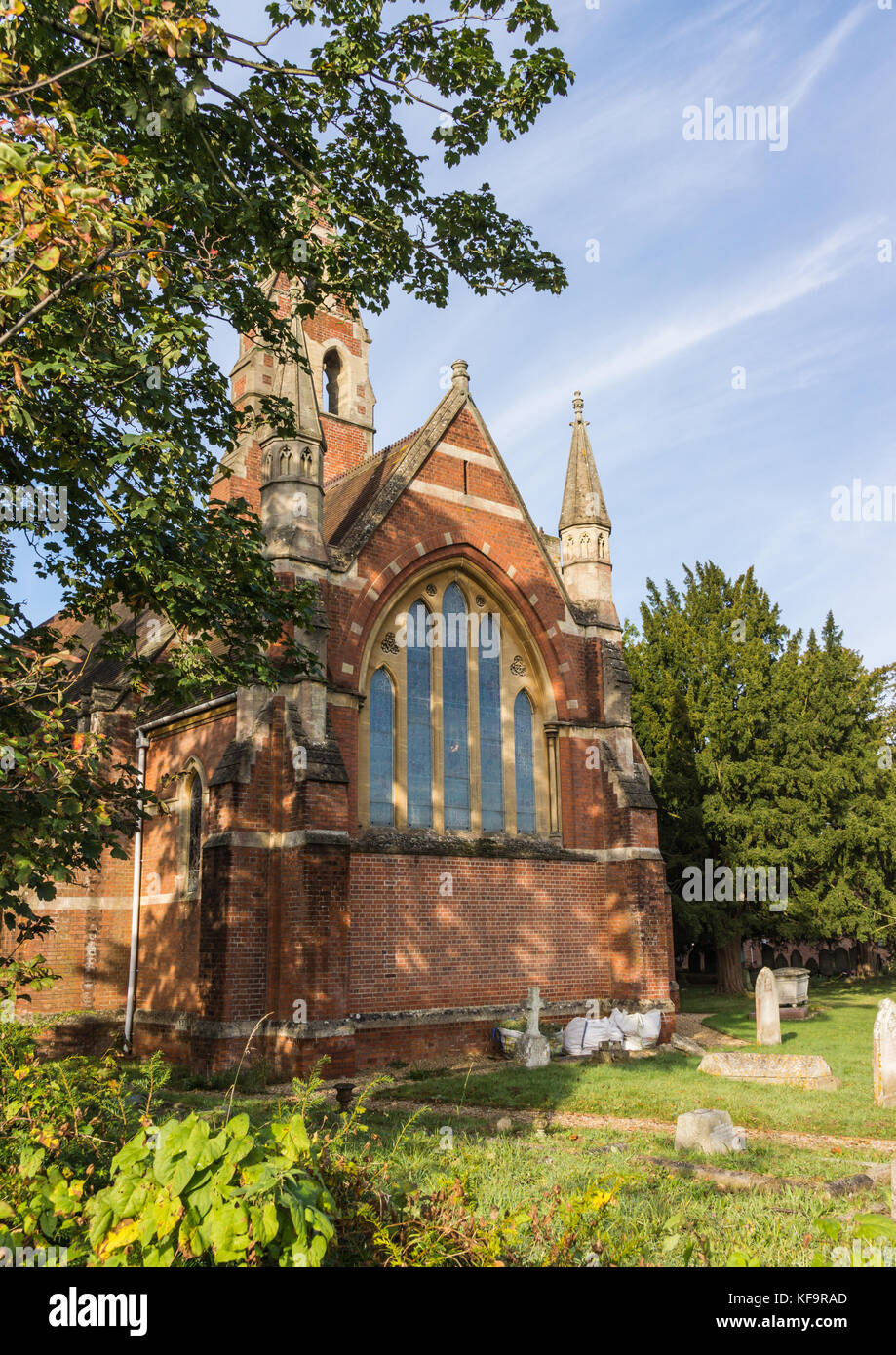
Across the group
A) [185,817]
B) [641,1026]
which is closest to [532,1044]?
[641,1026]

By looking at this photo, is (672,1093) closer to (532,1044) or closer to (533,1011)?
(532,1044)

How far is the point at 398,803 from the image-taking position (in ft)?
54.1

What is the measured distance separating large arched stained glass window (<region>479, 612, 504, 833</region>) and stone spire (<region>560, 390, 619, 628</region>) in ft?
7.80

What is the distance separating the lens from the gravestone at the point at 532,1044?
49.5 feet

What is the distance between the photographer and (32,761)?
19.5ft

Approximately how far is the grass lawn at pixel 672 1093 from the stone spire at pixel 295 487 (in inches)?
319

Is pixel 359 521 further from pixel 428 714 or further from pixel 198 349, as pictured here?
pixel 198 349

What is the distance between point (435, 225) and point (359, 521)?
327 inches

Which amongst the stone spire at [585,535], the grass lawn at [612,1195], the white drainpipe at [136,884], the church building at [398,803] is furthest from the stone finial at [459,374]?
the grass lawn at [612,1195]

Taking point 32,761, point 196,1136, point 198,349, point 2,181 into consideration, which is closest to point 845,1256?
point 196,1136

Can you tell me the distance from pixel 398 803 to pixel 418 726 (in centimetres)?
149

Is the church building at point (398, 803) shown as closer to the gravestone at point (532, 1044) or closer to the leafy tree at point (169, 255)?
the gravestone at point (532, 1044)

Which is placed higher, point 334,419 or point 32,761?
point 334,419

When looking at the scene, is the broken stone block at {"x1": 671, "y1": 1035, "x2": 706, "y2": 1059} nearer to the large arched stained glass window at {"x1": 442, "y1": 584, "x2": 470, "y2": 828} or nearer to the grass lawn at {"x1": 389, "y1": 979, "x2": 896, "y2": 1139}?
the grass lawn at {"x1": 389, "y1": 979, "x2": 896, "y2": 1139}
